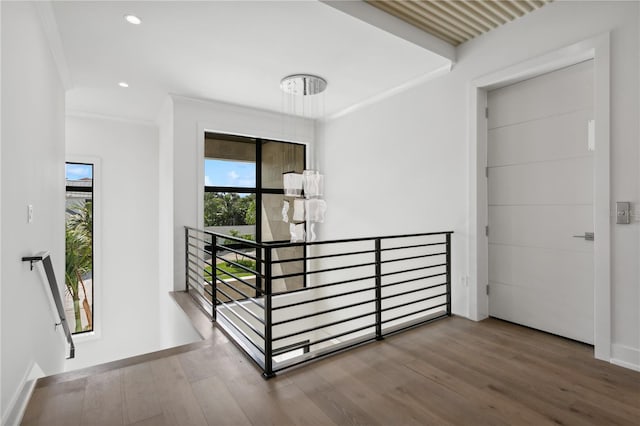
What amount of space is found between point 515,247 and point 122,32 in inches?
144

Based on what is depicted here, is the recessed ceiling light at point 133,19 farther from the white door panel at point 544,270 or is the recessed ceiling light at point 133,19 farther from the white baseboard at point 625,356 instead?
the white baseboard at point 625,356

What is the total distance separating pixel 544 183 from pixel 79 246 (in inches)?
214

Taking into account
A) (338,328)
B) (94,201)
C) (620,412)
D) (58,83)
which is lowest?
(338,328)

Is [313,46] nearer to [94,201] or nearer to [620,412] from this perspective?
[620,412]

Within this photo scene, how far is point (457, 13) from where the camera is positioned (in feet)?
8.75

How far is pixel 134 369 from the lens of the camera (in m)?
2.14

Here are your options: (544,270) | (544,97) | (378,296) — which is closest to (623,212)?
(544,270)

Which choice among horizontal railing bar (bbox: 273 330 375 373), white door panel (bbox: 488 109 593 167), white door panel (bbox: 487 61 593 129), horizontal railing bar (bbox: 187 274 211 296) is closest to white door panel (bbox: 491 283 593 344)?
white door panel (bbox: 488 109 593 167)

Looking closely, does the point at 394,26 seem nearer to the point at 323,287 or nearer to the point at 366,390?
the point at 366,390

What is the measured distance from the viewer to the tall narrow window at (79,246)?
14.7 feet

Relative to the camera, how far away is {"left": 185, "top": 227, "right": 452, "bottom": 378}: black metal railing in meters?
2.26

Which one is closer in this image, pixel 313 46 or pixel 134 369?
pixel 134 369

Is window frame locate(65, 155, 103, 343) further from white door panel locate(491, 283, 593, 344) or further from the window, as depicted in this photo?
white door panel locate(491, 283, 593, 344)

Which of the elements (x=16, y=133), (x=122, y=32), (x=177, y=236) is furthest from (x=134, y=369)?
(x=122, y=32)
